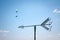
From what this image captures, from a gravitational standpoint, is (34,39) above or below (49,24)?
below

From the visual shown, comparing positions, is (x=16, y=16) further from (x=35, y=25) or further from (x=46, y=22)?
(x=46, y=22)

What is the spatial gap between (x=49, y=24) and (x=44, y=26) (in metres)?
0.28

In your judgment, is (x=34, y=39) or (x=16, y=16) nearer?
(x=34, y=39)

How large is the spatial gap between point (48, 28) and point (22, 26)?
149 centimetres

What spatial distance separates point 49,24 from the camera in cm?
713

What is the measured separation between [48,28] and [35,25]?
2.49 feet

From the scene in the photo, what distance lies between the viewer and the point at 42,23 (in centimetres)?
718

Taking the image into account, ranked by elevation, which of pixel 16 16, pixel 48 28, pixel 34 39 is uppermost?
pixel 16 16

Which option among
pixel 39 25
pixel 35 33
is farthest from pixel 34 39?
pixel 39 25

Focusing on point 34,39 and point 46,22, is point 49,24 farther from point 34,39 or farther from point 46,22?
point 34,39

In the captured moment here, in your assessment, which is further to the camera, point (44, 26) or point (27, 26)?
point (27, 26)

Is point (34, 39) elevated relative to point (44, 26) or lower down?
lower down

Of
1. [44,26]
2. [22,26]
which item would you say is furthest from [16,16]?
[44,26]

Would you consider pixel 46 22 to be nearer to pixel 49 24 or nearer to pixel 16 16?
pixel 49 24
